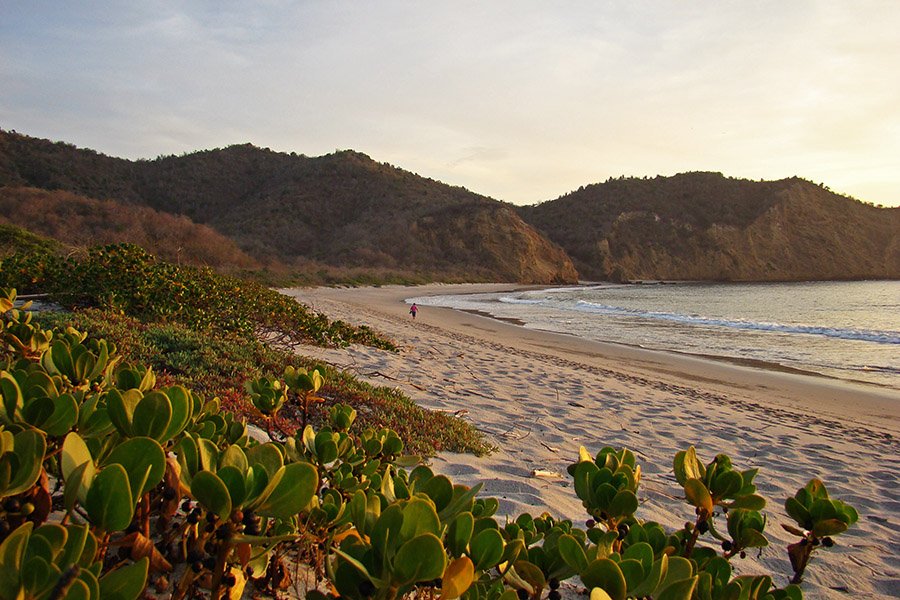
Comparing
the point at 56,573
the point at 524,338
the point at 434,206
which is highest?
the point at 434,206

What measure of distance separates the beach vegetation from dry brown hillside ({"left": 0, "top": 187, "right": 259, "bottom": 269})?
2871 cm

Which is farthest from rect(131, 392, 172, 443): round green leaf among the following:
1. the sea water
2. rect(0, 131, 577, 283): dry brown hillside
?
rect(0, 131, 577, 283): dry brown hillside

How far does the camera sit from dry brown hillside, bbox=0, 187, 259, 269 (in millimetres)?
28062

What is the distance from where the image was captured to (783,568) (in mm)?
2764

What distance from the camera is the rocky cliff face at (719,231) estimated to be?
80750 mm

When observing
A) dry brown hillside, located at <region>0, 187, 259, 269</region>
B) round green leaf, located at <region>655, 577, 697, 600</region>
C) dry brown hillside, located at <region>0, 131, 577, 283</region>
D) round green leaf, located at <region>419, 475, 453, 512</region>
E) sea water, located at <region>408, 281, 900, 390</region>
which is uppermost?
dry brown hillside, located at <region>0, 131, 577, 283</region>

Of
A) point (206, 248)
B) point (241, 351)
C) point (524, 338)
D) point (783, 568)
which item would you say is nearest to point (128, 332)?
point (241, 351)

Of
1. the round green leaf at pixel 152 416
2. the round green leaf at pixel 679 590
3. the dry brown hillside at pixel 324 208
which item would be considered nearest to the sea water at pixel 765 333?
the round green leaf at pixel 679 590

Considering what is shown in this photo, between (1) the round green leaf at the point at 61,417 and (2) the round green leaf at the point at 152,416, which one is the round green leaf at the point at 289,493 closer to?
(2) the round green leaf at the point at 152,416

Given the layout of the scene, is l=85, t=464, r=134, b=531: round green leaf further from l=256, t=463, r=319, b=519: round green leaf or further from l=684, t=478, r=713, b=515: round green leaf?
l=684, t=478, r=713, b=515: round green leaf

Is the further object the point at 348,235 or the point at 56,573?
the point at 348,235

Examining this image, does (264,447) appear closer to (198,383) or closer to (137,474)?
(137,474)

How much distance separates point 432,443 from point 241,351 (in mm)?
2348

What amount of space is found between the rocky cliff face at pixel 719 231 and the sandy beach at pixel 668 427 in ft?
Result: 224
